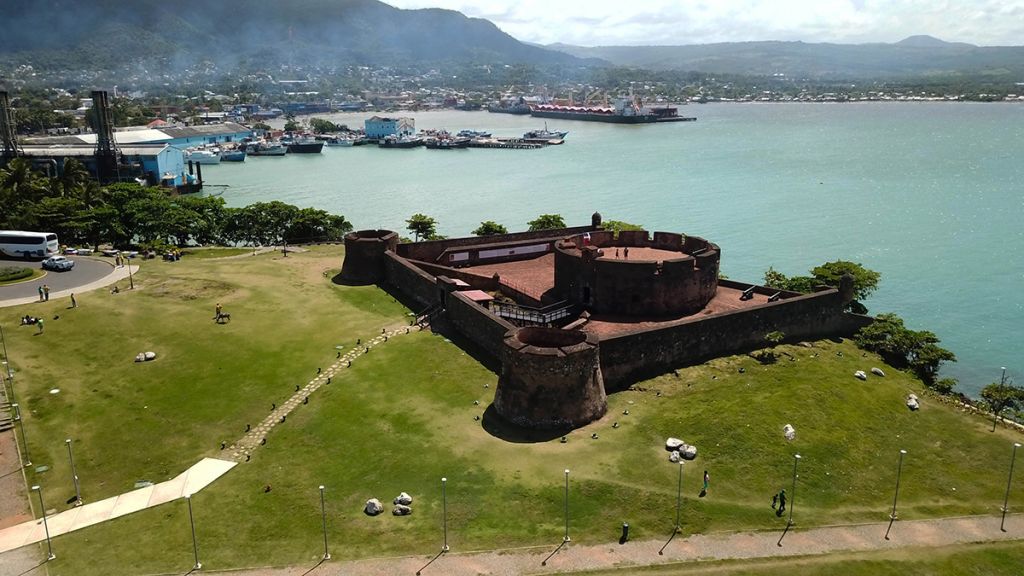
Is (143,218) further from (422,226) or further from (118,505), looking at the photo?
(118,505)

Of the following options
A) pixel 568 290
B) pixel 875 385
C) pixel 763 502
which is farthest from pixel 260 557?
pixel 875 385

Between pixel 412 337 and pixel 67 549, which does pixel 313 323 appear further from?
pixel 67 549

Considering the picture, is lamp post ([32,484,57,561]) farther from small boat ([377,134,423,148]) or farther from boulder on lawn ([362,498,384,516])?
small boat ([377,134,423,148])

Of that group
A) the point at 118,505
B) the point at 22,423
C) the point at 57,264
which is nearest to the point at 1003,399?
the point at 118,505

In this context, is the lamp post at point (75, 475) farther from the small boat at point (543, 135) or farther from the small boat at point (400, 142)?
the small boat at point (543, 135)

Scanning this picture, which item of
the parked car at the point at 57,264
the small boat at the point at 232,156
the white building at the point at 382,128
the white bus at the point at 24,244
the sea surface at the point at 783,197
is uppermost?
the white building at the point at 382,128

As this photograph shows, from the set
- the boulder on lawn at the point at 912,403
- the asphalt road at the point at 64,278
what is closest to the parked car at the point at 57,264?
the asphalt road at the point at 64,278
